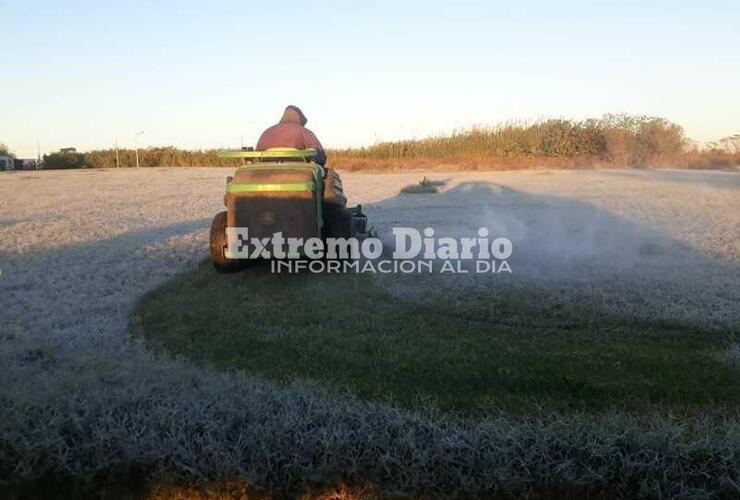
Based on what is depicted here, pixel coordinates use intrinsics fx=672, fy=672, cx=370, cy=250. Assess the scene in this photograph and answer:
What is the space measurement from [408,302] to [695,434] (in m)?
3.17

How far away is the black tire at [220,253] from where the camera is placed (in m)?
7.30

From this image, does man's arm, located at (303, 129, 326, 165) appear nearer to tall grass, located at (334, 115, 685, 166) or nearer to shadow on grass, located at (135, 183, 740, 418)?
shadow on grass, located at (135, 183, 740, 418)

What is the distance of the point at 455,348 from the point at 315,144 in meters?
4.26

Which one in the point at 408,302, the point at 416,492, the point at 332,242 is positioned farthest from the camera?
the point at 332,242

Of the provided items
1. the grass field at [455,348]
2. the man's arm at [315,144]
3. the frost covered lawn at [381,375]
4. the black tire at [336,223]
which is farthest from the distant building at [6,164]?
the grass field at [455,348]

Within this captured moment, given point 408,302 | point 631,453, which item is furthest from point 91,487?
point 408,302

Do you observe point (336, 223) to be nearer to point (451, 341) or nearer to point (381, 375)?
point (451, 341)

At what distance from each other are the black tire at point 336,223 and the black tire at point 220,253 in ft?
3.48

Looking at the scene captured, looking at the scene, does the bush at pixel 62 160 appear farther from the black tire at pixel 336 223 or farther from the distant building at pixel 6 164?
the black tire at pixel 336 223

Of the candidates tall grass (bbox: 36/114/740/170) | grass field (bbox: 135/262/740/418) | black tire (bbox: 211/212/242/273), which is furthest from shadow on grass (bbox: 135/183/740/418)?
tall grass (bbox: 36/114/740/170)

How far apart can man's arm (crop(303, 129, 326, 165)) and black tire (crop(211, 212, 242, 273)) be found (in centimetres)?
138

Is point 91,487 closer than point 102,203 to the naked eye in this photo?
Yes

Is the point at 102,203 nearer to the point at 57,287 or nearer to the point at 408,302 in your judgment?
the point at 57,287

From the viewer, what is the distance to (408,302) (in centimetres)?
596
